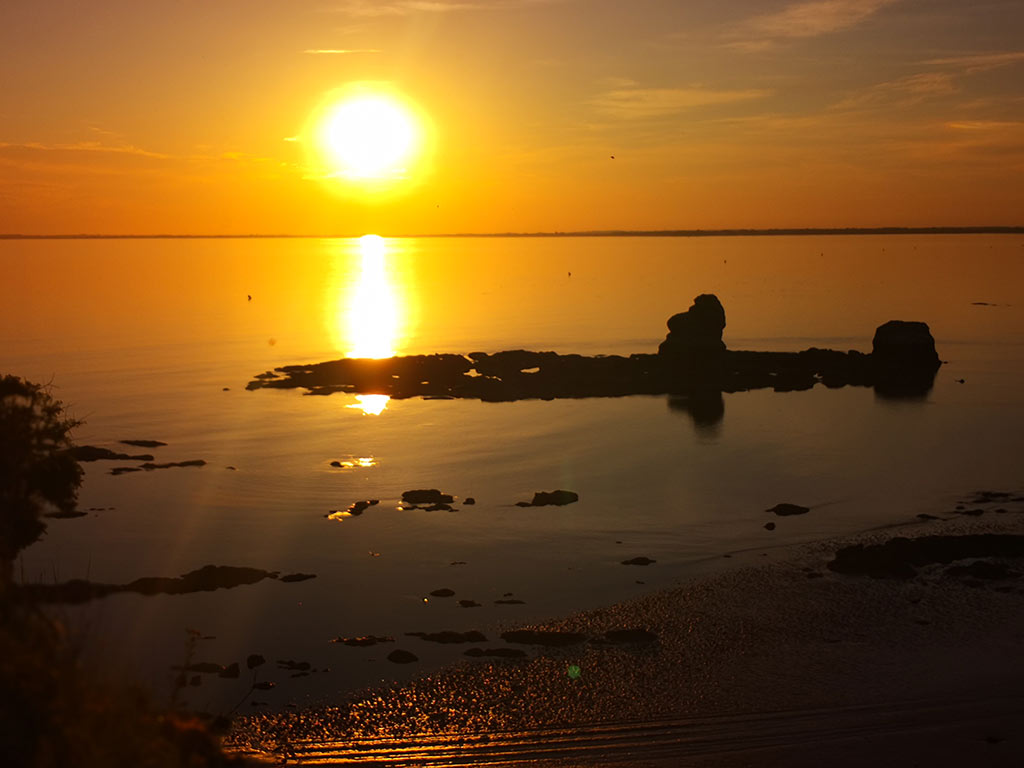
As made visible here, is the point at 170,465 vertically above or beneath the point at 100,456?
beneath

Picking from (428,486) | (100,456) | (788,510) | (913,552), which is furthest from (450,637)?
(100,456)

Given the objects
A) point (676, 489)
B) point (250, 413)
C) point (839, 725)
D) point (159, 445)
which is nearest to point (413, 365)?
point (250, 413)

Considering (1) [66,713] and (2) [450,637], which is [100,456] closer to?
(2) [450,637]

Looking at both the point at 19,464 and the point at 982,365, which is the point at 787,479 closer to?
the point at 19,464

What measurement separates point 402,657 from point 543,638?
4.10 meters

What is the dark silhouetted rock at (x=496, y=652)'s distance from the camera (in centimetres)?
2678

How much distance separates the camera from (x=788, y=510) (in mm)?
42031

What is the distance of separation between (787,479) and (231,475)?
28523 mm

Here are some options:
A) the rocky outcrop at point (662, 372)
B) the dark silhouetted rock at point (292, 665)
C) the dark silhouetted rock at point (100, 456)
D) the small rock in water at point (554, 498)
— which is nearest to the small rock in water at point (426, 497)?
the small rock in water at point (554, 498)

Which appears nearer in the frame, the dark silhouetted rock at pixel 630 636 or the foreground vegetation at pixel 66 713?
the foreground vegetation at pixel 66 713

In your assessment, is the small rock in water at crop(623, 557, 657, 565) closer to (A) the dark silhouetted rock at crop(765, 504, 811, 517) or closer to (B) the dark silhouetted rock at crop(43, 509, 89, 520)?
(A) the dark silhouetted rock at crop(765, 504, 811, 517)

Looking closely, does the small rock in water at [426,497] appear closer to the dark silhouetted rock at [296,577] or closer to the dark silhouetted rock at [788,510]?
the dark silhouetted rock at [296,577]

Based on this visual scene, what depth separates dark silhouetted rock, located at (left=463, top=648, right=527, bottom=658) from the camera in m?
26.8

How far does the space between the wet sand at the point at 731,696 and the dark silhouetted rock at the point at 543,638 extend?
434 mm
